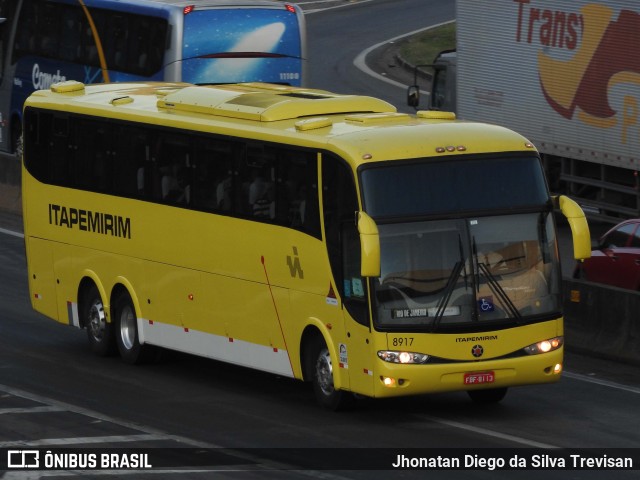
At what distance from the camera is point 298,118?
19281mm

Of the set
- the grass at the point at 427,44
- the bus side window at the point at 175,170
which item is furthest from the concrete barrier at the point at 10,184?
the grass at the point at 427,44

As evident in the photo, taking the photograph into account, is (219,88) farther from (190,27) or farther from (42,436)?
(190,27)

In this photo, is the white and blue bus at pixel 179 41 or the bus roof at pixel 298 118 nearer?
the bus roof at pixel 298 118

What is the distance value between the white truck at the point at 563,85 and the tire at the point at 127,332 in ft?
37.7

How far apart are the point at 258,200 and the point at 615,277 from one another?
6.88 m

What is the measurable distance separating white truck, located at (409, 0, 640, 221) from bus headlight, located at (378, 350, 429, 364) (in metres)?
14.1

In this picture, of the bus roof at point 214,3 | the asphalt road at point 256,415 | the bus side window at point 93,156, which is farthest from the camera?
the bus roof at point 214,3

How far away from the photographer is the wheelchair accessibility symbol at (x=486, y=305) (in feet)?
56.5

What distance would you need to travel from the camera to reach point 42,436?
1658 cm

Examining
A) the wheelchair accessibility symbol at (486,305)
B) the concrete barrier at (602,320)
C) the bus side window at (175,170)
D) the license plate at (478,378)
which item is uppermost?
the bus side window at (175,170)

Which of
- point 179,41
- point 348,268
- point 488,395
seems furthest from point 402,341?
point 179,41

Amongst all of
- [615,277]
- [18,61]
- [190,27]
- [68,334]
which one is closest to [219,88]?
[68,334]

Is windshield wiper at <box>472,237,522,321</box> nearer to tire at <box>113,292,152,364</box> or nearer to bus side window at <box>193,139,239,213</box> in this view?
bus side window at <box>193,139,239,213</box>

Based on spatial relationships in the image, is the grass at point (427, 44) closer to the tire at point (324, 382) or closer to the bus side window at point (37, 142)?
the bus side window at point (37, 142)
